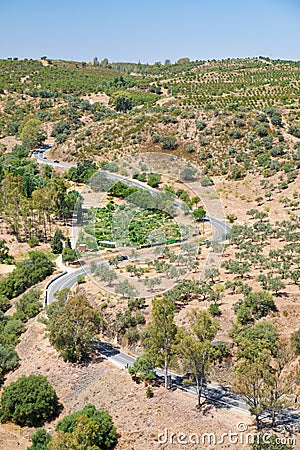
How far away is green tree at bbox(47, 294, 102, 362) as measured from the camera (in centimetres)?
3547

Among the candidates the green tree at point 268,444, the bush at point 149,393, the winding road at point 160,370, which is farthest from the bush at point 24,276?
the green tree at point 268,444

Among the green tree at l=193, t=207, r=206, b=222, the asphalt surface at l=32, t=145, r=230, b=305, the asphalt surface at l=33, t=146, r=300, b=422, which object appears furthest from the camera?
the green tree at l=193, t=207, r=206, b=222

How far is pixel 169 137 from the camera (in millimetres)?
90688

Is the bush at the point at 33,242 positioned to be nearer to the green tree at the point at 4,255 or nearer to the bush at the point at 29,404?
the green tree at the point at 4,255

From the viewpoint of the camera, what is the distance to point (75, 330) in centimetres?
3559

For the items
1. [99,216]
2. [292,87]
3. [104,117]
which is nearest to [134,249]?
[99,216]

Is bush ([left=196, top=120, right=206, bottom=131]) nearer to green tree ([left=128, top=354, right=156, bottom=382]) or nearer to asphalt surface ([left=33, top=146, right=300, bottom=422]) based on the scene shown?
asphalt surface ([left=33, top=146, right=300, bottom=422])

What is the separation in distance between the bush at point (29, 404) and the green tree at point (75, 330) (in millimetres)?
4159

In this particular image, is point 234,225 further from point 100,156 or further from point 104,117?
point 104,117

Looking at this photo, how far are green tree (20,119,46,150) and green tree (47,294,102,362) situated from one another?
7205 cm

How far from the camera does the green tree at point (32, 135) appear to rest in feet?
333

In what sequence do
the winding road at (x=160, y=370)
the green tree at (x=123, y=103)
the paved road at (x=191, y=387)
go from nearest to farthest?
the paved road at (x=191, y=387) → the winding road at (x=160, y=370) → the green tree at (x=123, y=103)

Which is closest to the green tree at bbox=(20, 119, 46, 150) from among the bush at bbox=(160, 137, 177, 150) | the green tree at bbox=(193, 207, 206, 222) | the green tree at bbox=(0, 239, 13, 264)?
the bush at bbox=(160, 137, 177, 150)

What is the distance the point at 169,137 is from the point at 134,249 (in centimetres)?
4774
